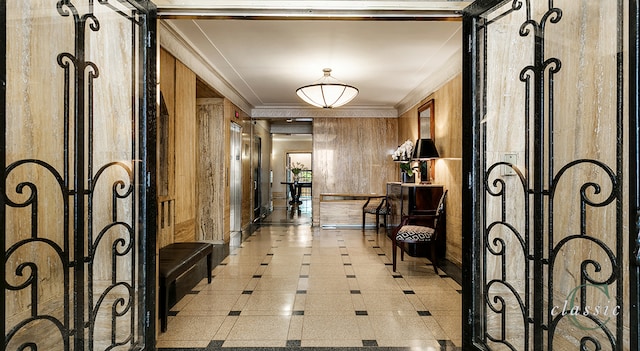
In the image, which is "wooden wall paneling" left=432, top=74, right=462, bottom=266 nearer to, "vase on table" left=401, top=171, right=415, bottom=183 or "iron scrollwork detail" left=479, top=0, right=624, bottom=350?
"vase on table" left=401, top=171, right=415, bottom=183

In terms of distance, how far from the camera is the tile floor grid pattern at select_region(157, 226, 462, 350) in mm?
2893

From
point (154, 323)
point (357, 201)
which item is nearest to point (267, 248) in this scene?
point (357, 201)

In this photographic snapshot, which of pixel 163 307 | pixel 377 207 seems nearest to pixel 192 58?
pixel 163 307

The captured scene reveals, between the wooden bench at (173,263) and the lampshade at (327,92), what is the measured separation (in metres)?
3.08

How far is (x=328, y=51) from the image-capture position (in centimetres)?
524

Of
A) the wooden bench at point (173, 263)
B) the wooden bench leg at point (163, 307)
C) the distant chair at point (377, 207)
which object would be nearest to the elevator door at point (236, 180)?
the distant chair at point (377, 207)

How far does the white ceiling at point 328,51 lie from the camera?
174 inches

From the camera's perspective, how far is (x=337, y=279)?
4594mm

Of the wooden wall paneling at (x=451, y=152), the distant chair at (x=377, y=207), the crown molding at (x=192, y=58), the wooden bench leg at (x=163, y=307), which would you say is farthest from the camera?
the distant chair at (x=377, y=207)

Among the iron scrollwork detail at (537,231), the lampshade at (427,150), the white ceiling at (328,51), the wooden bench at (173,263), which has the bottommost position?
the wooden bench at (173,263)

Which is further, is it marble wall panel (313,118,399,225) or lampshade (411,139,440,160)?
marble wall panel (313,118,399,225)

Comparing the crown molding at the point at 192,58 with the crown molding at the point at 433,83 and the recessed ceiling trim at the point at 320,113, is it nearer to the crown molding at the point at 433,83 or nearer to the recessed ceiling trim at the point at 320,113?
the recessed ceiling trim at the point at 320,113

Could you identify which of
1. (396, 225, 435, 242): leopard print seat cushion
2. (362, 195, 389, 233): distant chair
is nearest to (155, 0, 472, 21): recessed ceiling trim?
(396, 225, 435, 242): leopard print seat cushion

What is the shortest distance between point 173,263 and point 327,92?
378 cm
